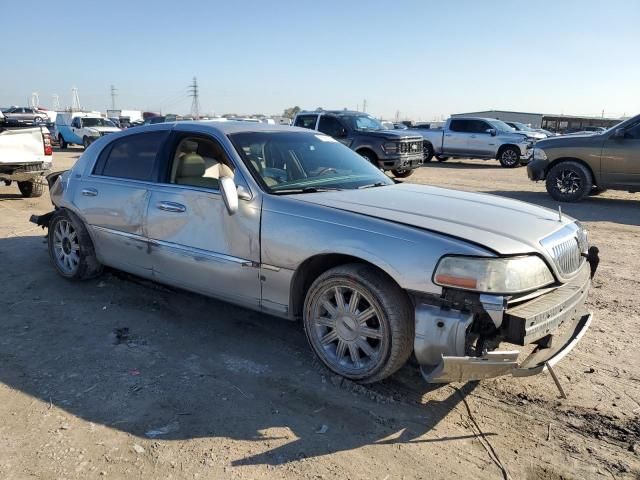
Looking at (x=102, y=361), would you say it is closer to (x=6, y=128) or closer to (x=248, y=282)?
(x=248, y=282)

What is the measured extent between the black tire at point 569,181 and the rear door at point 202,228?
8852 mm

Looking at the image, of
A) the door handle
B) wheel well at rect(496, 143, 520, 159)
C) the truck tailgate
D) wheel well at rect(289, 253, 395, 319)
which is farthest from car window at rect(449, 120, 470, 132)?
wheel well at rect(289, 253, 395, 319)

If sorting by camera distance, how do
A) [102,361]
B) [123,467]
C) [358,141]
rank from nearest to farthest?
[123,467] → [102,361] → [358,141]

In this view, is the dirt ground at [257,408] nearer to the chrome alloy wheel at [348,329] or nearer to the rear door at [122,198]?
the chrome alloy wheel at [348,329]

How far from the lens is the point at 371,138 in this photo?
14.2m

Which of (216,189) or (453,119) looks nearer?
(216,189)

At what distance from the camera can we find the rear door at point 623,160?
393 inches

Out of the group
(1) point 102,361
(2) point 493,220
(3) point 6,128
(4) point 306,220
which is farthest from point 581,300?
(3) point 6,128

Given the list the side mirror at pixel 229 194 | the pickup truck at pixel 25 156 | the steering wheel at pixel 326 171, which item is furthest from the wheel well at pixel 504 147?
the side mirror at pixel 229 194

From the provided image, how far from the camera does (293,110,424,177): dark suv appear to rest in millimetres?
14078

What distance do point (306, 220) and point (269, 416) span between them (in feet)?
4.11

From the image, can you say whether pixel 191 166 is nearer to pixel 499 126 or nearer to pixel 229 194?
pixel 229 194

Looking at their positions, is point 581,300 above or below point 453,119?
below

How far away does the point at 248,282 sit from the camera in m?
3.86
